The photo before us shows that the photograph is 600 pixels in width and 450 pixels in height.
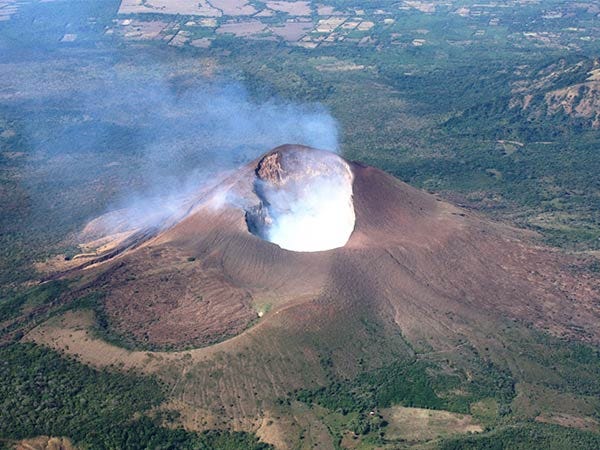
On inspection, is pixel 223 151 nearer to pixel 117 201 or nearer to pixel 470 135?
pixel 117 201

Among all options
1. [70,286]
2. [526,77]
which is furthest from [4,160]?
[526,77]

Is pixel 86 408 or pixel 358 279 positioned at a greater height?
pixel 358 279

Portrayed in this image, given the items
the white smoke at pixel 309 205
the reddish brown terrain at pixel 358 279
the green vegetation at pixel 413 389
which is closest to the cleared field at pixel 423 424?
the green vegetation at pixel 413 389

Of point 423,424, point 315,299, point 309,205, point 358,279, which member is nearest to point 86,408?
point 315,299

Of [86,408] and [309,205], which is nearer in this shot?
[86,408]

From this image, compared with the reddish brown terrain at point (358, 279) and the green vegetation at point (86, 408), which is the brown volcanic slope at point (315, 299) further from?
the green vegetation at point (86, 408)

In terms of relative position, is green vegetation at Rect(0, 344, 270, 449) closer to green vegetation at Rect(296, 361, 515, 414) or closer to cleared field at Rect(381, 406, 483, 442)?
green vegetation at Rect(296, 361, 515, 414)

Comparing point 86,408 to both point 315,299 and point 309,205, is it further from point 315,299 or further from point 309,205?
point 309,205
